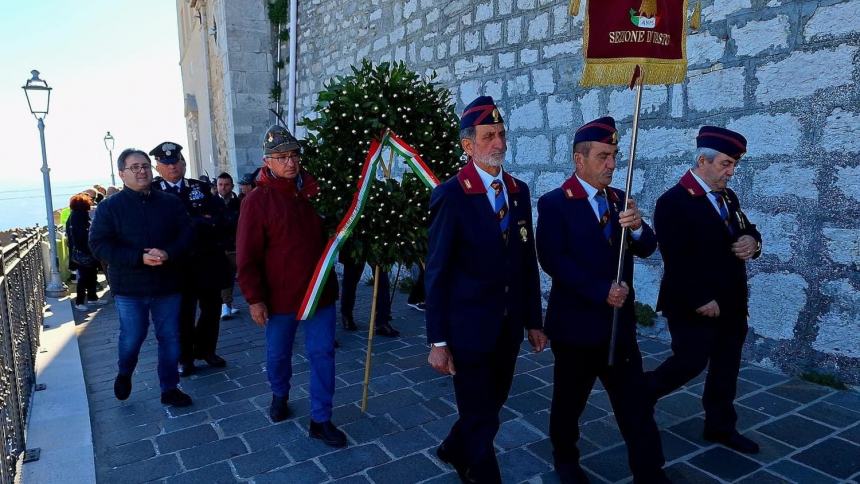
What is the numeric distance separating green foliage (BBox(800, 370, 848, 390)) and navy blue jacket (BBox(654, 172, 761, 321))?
154cm

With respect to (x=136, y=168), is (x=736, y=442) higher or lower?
lower

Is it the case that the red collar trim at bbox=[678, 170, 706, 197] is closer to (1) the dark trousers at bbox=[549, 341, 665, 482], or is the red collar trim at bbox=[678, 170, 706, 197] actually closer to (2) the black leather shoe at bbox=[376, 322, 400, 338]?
(1) the dark trousers at bbox=[549, 341, 665, 482]

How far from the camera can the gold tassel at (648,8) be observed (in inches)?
112

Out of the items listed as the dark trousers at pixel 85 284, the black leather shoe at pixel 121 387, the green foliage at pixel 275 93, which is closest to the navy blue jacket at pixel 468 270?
the black leather shoe at pixel 121 387

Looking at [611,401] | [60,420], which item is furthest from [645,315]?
[60,420]

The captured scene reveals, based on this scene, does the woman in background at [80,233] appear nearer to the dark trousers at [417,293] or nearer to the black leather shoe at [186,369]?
the black leather shoe at [186,369]

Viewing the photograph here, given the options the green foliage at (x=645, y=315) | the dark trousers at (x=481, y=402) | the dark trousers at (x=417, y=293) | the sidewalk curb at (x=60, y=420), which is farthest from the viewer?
the dark trousers at (x=417, y=293)

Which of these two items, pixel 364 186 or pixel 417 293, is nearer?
pixel 364 186

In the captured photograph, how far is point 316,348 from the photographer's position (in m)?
3.70

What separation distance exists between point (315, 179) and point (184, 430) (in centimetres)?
194

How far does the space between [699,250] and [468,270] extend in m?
1.37

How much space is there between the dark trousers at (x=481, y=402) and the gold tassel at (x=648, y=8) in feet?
5.65

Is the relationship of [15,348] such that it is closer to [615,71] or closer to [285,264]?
[285,264]

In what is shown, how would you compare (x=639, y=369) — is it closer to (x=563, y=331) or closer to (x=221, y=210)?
(x=563, y=331)
